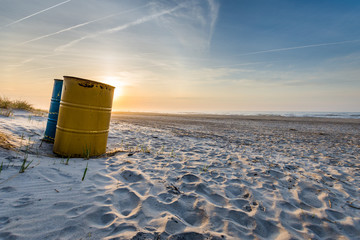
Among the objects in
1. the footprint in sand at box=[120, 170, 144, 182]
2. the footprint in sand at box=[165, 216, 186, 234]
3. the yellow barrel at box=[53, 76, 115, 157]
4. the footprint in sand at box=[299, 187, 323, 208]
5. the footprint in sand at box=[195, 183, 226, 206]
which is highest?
the yellow barrel at box=[53, 76, 115, 157]

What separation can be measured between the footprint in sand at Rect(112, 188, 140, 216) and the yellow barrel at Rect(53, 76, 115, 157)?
1.43 meters

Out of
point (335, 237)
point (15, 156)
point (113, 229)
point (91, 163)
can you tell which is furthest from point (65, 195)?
point (335, 237)

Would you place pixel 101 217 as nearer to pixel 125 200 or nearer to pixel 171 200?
pixel 125 200

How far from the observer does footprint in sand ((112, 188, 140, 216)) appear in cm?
187

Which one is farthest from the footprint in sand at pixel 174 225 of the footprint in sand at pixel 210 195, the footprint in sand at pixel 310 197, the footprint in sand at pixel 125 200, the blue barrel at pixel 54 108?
the blue barrel at pixel 54 108

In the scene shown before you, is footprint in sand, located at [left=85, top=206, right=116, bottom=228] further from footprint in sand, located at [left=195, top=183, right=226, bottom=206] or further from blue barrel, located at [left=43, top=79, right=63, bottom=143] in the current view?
blue barrel, located at [left=43, top=79, right=63, bottom=143]

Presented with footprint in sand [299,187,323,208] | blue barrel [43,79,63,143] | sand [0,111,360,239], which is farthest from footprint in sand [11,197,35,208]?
footprint in sand [299,187,323,208]

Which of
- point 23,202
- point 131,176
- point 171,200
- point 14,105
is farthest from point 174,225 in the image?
point 14,105

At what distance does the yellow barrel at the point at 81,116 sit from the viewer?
3.11 metres

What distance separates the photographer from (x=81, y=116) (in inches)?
124

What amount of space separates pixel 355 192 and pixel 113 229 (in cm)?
328

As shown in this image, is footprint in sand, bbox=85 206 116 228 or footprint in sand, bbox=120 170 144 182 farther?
footprint in sand, bbox=120 170 144 182

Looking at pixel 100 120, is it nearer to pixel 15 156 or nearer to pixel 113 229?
pixel 15 156

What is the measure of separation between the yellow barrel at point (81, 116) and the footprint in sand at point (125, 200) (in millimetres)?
1425
